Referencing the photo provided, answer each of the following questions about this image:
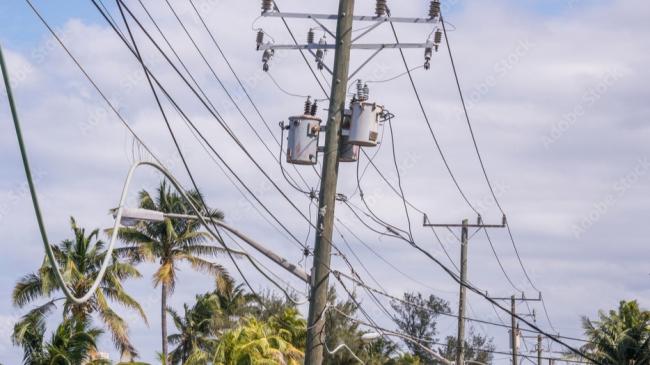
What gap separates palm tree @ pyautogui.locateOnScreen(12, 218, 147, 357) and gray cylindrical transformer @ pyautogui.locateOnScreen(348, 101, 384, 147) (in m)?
25.3

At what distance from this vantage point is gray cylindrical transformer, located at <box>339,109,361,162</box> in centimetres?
1958

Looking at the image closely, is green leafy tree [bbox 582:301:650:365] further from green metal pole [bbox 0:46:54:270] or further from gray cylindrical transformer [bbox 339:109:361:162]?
green metal pole [bbox 0:46:54:270]

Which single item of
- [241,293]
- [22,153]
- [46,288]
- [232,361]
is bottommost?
[22,153]

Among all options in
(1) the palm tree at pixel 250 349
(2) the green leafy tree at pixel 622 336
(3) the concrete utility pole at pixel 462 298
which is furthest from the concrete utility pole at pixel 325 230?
(2) the green leafy tree at pixel 622 336

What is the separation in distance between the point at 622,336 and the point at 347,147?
125ft

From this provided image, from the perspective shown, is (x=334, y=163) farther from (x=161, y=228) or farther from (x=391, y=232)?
(x=161, y=228)

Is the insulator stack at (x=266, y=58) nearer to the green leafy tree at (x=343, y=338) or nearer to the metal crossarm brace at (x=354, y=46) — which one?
the metal crossarm brace at (x=354, y=46)

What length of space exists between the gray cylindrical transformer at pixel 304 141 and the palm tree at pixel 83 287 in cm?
2456

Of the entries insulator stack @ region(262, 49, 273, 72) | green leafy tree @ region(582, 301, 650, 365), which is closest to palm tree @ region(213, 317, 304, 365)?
insulator stack @ region(262, 49, 273, 72)

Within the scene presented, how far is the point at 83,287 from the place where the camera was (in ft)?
145

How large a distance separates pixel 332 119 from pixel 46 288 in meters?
27.2

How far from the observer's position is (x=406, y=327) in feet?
277

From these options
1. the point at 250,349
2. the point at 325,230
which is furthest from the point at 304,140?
the point at 250,349

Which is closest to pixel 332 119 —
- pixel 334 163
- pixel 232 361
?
pixel 334 163
